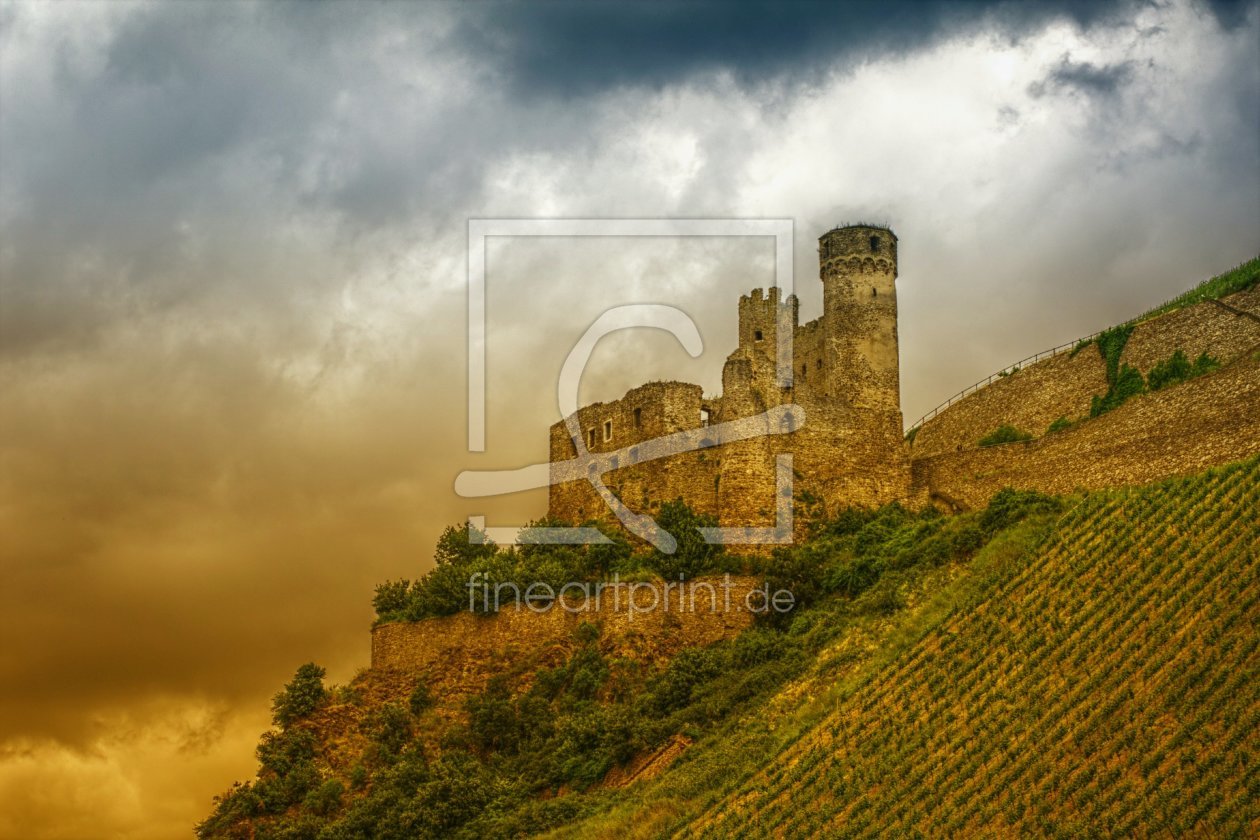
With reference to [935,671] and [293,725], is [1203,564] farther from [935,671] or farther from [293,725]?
[293,725]

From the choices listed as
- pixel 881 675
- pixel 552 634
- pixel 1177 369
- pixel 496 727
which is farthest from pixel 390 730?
pixel 1177 369

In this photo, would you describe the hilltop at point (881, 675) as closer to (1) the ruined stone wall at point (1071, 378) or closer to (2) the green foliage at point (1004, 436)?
(1) the ruined stone wall at point (1071, 378)

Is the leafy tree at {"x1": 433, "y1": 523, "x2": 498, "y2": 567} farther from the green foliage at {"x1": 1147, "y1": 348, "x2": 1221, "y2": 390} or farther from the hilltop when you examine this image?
the green foliage at {"x1": 1147, "y1": 348, "x2": 1221, "y2": 390}

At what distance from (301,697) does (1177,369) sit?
1013 inches

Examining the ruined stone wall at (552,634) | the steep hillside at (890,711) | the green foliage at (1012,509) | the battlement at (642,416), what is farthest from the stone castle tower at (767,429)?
the green foliage at (1012,509)

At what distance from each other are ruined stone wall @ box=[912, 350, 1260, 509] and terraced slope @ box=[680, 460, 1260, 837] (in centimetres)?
293

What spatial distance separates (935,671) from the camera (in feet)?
97.5

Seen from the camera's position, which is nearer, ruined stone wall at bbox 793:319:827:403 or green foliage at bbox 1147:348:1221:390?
green foliage at bbox 1147:348:1221:390

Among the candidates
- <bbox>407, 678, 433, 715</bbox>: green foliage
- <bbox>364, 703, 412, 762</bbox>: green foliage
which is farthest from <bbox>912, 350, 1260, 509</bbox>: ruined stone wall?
<bbox>364, 703, 412, 762</bbox>: green foliage

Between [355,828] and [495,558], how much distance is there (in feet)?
29.6

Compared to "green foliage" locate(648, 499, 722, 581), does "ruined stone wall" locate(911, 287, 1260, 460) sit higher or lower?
higher

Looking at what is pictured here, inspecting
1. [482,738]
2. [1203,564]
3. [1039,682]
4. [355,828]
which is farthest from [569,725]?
[1203,564]

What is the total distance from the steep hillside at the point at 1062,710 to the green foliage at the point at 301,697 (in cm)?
955

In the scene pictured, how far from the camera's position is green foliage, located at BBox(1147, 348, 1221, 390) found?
1671 inches
